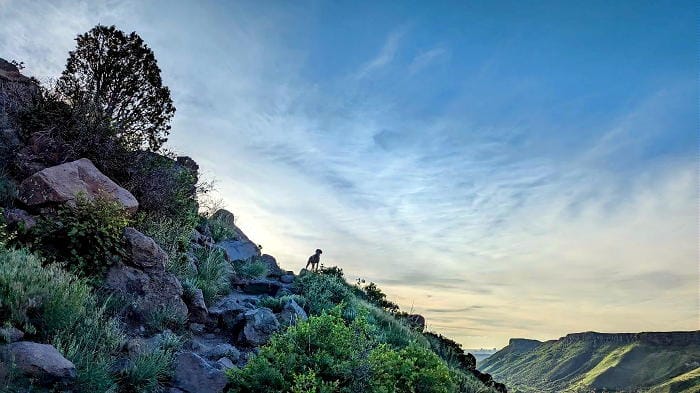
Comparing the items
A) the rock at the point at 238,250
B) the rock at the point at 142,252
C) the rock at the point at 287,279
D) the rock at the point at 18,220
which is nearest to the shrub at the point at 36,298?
the rock at the point at 18,220

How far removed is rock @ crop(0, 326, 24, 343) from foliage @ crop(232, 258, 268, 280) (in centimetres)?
840

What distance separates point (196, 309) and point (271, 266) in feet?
27.4

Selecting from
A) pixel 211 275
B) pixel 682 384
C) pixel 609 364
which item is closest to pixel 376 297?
pixel 211 275

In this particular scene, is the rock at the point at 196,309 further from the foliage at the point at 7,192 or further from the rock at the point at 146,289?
the foliage at the point at 7,192

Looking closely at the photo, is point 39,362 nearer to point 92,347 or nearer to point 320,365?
point 92,347

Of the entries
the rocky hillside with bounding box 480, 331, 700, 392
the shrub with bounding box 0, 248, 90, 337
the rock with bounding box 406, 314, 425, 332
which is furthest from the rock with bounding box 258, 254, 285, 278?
the rocky hillside with bounding box 480, 331, 700, 392

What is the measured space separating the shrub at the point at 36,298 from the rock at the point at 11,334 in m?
0.12

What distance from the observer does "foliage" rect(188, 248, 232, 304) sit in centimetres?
1033

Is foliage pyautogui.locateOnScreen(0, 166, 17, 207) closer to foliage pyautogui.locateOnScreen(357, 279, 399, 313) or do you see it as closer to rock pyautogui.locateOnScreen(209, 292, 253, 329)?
rock pyautogui.locateOnScreen(209, 292, 253, 329)

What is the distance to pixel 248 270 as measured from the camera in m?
14.7

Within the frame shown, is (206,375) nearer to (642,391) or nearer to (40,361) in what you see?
(40,361)

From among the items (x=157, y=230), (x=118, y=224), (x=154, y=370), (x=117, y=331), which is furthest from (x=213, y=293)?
(x=154, y=370)

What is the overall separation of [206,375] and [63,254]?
13.6 feet

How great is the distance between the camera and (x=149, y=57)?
17.6 m
